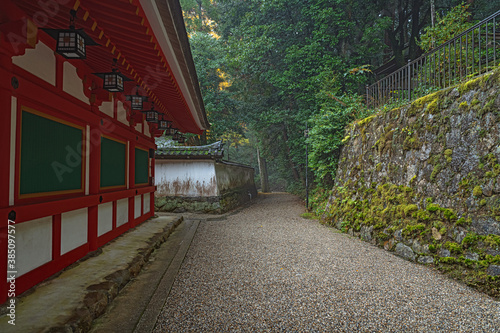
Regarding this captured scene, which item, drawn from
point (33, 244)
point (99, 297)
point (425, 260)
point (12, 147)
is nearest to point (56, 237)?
point (33, 244)

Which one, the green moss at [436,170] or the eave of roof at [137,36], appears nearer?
the eave of roof at [137,36]

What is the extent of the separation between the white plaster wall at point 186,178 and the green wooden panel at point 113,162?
506cm

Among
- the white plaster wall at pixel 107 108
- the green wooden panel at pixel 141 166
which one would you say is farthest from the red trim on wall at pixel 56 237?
the green wooden panel at pixel 141 166

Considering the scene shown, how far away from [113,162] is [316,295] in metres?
4.24

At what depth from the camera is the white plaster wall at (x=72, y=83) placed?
10.7 ft

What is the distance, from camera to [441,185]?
4379mm

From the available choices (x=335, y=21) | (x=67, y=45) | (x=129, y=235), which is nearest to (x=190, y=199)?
(x=129, y=235)

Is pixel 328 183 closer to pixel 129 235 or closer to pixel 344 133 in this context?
pixel 344 133

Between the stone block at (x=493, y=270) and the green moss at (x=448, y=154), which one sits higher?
the green moss at (x=448, y=154)

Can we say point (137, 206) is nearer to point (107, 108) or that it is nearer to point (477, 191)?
point (107, 108)

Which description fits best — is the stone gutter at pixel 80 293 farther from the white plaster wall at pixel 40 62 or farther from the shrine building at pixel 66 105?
the white plaster wall at pixel 40 62

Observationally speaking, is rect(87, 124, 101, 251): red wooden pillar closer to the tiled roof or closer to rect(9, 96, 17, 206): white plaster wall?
rect(9, 96, 17, 206): white plaster wall

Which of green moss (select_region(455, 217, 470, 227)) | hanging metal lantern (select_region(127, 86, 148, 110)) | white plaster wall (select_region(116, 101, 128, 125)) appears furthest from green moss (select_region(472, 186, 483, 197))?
white plaster wall (select_region(116, 101, 128, 125))

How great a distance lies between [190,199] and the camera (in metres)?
10.3
